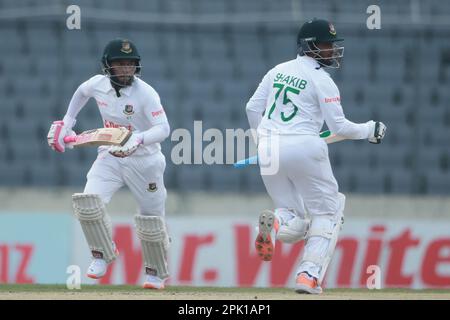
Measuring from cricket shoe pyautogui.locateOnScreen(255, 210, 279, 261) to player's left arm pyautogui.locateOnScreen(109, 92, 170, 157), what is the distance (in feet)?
3.94

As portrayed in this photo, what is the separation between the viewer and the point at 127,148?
28.1ft

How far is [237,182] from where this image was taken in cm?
1303

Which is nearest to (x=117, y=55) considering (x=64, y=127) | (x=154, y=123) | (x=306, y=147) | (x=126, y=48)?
(x=126, y=48)

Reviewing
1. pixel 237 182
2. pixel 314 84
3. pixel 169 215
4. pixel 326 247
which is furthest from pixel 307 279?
pixel 237 182

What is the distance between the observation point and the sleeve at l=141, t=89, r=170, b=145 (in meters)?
8.72

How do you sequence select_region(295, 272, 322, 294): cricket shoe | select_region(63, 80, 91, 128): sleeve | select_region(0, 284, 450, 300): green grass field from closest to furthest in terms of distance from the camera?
select_region(0, 284, 450, 300): green grass field, select_region(295, 272, 322, 294): cricket shoe, select_region(63, 80, 91, 128): sleeve

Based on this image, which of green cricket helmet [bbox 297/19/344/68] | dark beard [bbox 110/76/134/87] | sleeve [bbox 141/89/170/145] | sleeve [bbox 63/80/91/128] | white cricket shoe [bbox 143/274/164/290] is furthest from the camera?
white cricket shoe [bbox 143/274/164/290]

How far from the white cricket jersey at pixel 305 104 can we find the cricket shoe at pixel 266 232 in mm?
585

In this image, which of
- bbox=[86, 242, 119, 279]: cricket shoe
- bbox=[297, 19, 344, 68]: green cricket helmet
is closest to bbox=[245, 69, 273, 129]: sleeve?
bbox=[297, 19, 344, 68]: green cricket helmet

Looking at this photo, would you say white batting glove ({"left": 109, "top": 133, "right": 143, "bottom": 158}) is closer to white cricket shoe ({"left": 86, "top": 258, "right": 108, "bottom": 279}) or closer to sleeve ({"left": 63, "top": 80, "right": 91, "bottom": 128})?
sleeve ({"left": 63, "top": 80, "right": 91, "bottom": 128})

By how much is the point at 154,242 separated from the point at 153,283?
0.31 m

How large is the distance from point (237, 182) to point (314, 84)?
16.6 ft

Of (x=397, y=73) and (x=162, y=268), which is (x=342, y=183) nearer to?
(x=397, y=73)

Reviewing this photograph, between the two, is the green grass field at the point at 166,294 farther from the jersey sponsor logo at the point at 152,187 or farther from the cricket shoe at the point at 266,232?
the jersey sponsor logo at the point at 152,187
